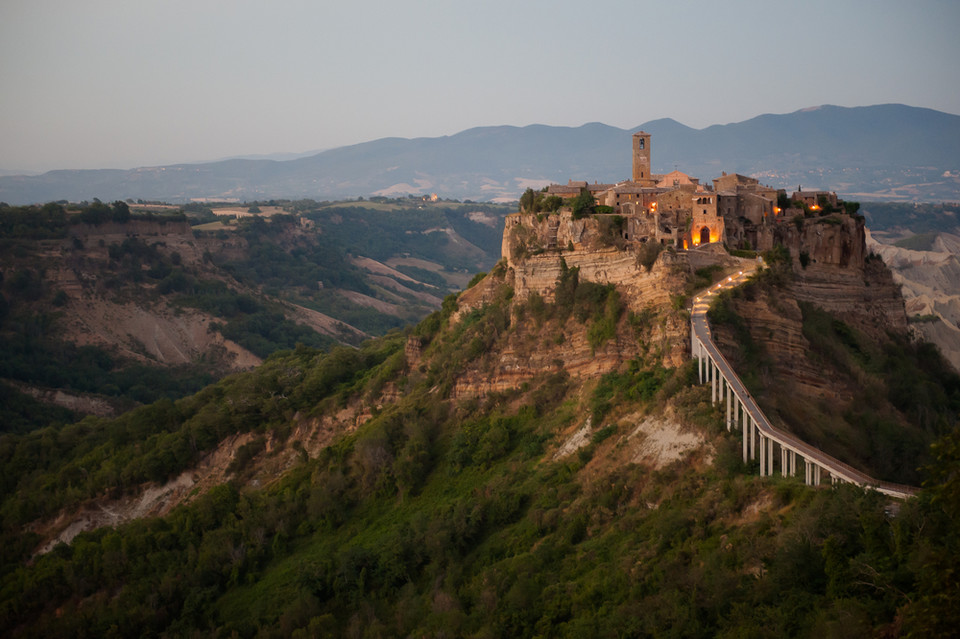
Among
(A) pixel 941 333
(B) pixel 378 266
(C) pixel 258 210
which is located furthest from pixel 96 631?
(C) pixel 258 210

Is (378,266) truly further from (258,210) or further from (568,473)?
(568,473)

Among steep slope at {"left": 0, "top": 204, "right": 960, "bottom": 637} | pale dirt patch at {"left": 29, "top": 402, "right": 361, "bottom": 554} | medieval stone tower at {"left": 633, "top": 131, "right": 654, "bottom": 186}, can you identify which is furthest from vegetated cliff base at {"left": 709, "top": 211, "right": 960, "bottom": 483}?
pale dirt patch at {"left": 29, "top": 402, "right": 361, "bottom": 554}

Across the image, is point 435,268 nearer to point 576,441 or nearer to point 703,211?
point 703,211

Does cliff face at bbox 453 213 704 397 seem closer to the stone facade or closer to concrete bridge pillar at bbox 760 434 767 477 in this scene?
the stone facade

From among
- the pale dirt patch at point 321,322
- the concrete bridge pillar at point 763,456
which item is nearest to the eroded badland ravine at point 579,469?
the concrete bridge pillar at point 763,456

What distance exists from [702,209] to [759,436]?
49.0 ft

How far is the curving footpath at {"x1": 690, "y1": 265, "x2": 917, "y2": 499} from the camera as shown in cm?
2480

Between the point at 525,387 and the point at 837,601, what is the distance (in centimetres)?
2093

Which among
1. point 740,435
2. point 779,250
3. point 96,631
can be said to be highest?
point 779,250

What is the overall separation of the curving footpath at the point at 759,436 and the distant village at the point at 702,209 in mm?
7085

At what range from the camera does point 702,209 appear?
40031 millimetres

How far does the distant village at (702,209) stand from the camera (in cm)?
3994

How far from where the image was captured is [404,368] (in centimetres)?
4869

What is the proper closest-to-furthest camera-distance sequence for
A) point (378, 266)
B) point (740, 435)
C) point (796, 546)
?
point (796, 546)
point (740, 435)
point (378, 266)
